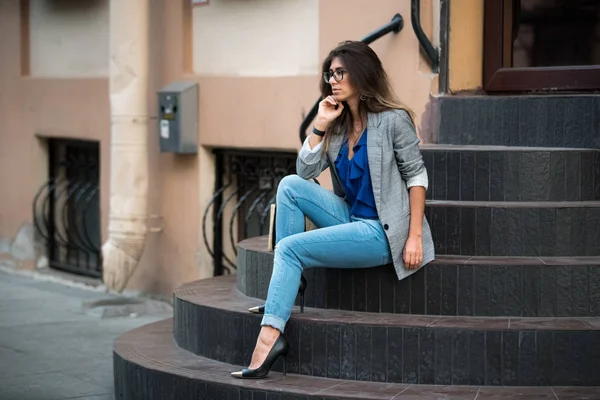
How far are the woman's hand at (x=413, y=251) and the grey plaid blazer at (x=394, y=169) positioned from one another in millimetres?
34

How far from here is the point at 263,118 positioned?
30.4 feet

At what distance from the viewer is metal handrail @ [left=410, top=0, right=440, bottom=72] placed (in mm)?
7707

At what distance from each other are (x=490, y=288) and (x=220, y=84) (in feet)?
13.6

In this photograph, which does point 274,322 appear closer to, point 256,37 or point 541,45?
point 541,45

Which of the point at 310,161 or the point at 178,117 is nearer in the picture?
the point at 310,161

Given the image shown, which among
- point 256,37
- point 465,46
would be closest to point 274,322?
point 465,46

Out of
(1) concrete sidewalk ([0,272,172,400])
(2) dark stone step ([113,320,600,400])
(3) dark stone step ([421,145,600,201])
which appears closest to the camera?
(2) dark stone step ([113,320,600,400])

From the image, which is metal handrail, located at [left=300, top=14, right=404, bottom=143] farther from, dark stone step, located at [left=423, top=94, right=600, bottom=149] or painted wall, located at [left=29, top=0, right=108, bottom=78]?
painted wall, located at [left=29, top=0, right=108, bottom=78]

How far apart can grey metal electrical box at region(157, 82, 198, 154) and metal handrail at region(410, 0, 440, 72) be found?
250 centimetres

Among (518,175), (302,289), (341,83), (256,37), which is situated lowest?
(302,289)

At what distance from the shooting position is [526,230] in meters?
6.19

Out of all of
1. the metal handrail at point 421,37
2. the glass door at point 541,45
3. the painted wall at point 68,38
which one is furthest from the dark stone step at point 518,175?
the painted wall at point 68,38

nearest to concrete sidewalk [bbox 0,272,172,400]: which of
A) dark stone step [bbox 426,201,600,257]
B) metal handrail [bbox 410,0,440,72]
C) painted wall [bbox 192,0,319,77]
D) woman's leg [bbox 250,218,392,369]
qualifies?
woman's leg [bbox 250,218,392,369]

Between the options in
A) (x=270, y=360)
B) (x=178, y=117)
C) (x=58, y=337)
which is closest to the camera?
(x=270, y=360)
